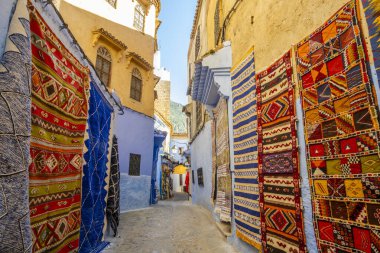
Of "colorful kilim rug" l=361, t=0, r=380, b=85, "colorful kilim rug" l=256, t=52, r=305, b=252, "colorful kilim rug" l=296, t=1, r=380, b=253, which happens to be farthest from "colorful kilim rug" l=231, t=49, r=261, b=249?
"colorful kilim rug" l=361, t=0, r=380, b=85

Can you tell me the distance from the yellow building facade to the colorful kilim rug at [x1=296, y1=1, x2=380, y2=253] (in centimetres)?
789

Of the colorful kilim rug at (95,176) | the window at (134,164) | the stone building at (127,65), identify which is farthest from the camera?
the window at (134,164)

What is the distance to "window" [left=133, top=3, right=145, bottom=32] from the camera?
10.7m

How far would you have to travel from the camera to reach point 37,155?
1823 mm

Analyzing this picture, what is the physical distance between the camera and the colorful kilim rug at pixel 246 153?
3175 mm

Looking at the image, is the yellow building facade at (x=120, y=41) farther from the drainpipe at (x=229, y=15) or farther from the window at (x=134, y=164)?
the drainpipe at (x=229, y=15)

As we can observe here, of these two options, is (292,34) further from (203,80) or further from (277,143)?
(203,80)

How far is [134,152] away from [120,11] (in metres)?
6.52

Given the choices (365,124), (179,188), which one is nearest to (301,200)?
(365,124)

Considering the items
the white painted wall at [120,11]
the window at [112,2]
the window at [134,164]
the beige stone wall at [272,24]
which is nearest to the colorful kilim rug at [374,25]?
the beige stone wall at [272,24]

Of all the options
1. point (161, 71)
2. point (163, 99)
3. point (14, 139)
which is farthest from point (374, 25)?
point (161, 71)

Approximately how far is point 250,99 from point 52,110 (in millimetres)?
2754

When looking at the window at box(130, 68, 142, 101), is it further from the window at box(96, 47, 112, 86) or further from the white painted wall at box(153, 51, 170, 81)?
the white painted wall at box(153, 51, 170, 81)

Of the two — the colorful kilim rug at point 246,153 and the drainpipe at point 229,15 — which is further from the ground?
the drainpipe at point 229,15
